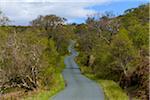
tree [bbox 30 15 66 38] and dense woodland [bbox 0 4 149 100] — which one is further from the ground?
tree [bbox 30 15 66 38]

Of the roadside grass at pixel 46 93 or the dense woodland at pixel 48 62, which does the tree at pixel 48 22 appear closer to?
the dense woodland at pixel 48 62

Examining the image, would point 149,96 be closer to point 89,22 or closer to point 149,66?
point 149,66

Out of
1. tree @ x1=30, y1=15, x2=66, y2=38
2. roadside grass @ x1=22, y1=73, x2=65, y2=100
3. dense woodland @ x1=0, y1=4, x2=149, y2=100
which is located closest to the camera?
roadside grass @ x1=22, y1=73, x2=65, y2=100

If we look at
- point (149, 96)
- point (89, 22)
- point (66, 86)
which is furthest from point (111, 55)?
point (89, 22)

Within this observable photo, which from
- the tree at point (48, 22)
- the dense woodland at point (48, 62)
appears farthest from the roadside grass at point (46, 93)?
the tree at point (48, 22)

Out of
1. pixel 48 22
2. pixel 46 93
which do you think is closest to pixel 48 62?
pixel 46 93

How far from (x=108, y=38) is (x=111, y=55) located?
16242 mm

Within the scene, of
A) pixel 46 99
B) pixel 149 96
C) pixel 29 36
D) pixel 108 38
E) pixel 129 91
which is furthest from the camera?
pixel 108 38

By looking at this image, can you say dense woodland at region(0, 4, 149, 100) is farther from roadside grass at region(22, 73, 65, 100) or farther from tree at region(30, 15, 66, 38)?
tree at region(30, 15, 66, 38)

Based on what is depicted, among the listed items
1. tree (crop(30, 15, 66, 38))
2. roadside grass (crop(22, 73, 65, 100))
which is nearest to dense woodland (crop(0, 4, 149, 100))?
roadside grass (crop(22, 73, 65, 100))

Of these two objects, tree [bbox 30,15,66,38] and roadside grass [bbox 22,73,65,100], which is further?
tree [bbox 30,15,66,38]

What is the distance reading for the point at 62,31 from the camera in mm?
80562

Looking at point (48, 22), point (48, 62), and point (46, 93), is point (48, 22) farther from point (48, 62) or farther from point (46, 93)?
point (46, 93)

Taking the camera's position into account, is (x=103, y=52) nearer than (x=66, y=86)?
No
